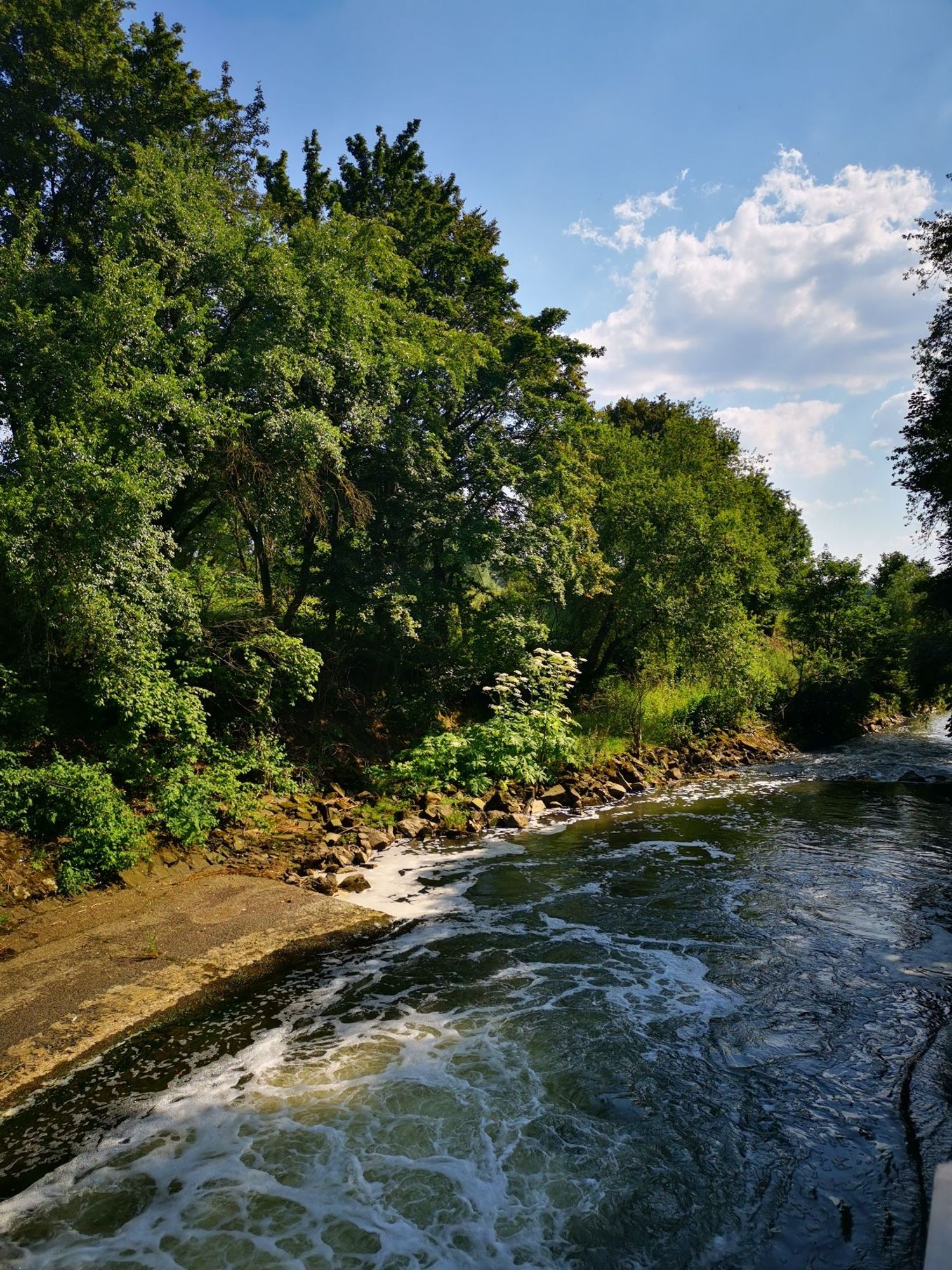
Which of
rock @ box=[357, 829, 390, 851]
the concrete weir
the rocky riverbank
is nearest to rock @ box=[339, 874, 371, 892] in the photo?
the rocky riverbank

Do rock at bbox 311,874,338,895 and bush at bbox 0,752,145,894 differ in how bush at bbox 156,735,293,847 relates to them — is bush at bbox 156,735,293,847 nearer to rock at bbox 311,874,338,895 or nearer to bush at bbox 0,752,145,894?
bush at bbox 0,752,145,894

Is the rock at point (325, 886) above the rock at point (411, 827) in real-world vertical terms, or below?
above

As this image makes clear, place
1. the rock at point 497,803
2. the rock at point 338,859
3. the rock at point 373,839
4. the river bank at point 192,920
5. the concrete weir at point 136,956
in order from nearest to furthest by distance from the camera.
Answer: the concrete weir at point 136,956, the river bank at point 192,920, the rock at point 338,859, the rock at point 373,839, the rock at point 497,803

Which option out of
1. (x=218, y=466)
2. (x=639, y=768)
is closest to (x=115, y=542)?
(x=218, y=466)

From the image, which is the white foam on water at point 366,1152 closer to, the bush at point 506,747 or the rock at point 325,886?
the rock at point 325,886

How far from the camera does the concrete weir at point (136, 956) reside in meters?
5.16

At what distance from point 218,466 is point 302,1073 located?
8.48m

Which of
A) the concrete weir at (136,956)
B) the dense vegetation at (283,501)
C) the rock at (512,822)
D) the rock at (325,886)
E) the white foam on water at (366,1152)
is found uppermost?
the dense vegetation at (283,501)

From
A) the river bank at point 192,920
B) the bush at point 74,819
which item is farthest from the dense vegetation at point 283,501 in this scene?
the river bank at point 192,920

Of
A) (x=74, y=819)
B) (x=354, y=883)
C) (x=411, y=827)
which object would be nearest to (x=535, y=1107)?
(x=354, y=883)

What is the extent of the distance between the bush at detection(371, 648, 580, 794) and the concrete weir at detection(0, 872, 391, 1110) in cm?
482

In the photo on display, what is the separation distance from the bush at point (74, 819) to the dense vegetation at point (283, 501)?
4 cm

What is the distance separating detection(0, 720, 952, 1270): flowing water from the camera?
3.55 meters

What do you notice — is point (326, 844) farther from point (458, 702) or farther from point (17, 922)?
point (458, 702)
